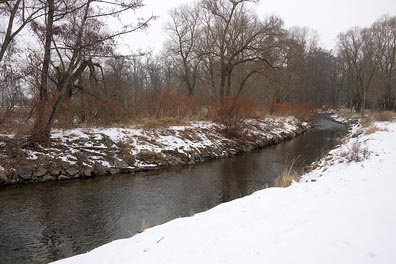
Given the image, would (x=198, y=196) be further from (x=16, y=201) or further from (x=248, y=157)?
(x=248, y=157)

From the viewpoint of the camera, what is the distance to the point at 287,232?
14.2 feet

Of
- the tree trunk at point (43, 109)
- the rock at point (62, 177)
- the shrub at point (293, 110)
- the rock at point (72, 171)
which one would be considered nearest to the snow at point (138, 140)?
the rock at point (72, 171)

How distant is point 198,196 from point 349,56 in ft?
142

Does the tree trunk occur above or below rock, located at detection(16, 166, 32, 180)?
above

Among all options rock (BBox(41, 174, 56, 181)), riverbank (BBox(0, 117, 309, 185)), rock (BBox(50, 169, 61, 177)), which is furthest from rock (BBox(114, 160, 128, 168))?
rock (BBox(41, 174, 56, 181))

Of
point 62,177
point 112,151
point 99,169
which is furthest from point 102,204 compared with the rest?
point 112,151

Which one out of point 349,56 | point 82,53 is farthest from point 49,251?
point 349,56

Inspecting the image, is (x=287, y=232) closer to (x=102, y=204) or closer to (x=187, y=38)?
(x=102, y=204)

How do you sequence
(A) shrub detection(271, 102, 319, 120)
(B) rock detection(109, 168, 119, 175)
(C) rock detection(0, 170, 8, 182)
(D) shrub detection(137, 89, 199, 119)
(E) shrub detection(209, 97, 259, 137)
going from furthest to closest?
(A) shrub detection(271, 102, 319, 120) → (E) shrub detection(209, 97, 259, 137) → (D) shrub detection(137, 89, 199, 119) → (B) rock detection(109, 168, 119, 175) → (C) rock detection(0, 170, 8, 182)

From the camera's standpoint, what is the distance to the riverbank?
37.3 ft

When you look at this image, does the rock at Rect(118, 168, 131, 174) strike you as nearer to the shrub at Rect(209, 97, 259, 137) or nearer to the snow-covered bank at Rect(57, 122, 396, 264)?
the snow-covered bank at Rect(57, 122, 396, 264)

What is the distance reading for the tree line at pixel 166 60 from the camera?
11891 millimetres

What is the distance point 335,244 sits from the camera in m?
3.77

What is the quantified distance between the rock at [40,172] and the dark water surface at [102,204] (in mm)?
577
